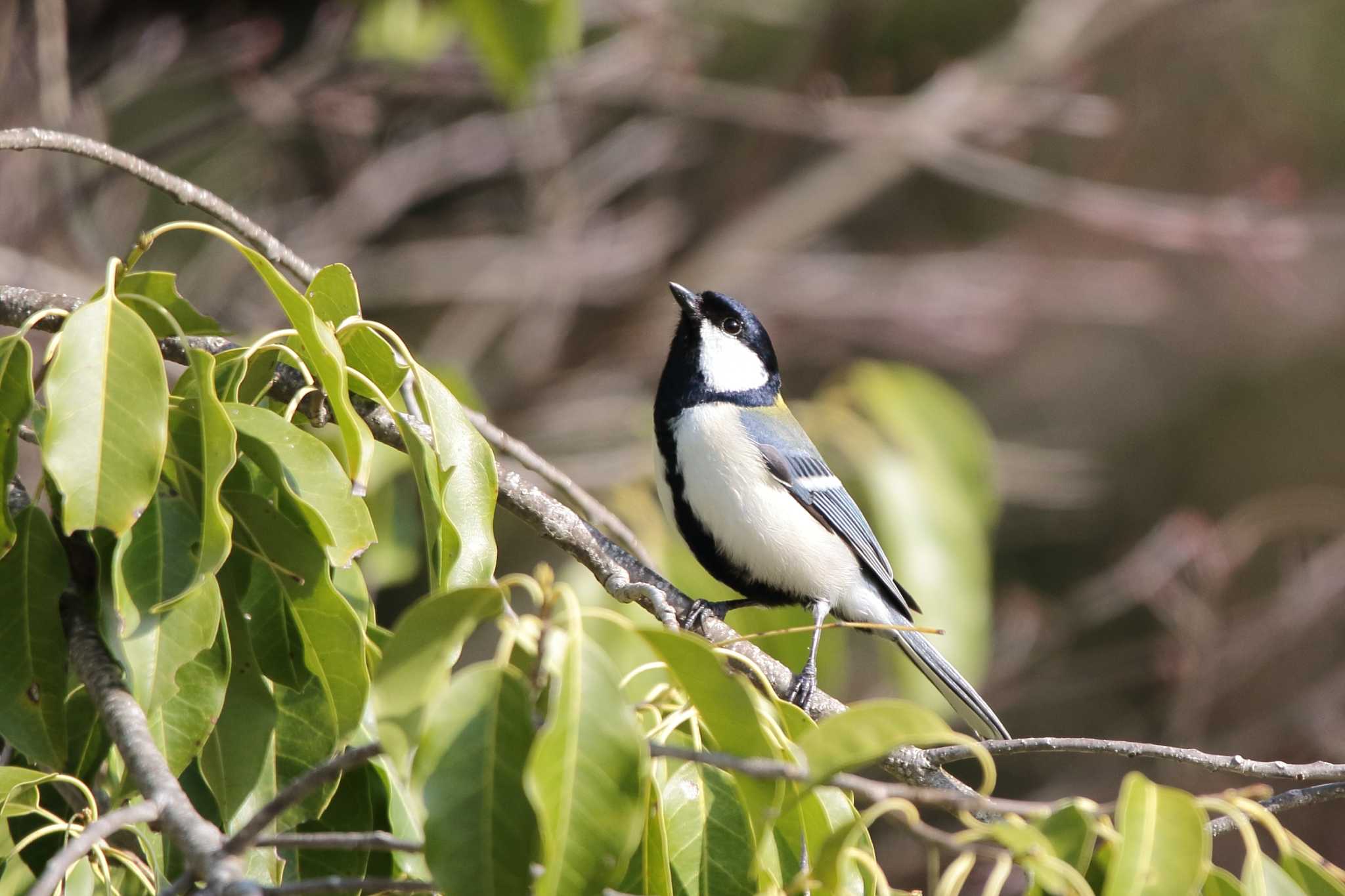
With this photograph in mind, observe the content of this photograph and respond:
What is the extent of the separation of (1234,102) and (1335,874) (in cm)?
736

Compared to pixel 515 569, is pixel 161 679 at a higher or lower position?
higher

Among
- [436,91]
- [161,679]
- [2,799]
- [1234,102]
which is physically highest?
[1234,102]

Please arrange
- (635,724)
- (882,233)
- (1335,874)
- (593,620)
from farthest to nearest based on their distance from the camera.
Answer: (882,233), (593,620), (1335,874), (635,724)

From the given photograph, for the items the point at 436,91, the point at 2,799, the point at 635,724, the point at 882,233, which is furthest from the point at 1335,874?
the point at 882,233

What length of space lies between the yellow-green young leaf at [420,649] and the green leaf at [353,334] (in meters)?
0.60

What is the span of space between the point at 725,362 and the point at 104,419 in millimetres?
2249

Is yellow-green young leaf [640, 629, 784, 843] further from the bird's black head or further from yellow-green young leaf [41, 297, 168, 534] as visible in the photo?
the bird's black head

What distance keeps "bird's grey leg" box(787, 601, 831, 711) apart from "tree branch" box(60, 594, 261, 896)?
0.78 metres

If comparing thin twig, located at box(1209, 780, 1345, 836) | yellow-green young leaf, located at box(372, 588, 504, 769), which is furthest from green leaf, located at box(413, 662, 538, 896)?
thin twig, located at box(1209, 780, 1345, 836)

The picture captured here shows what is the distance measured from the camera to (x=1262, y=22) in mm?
7668

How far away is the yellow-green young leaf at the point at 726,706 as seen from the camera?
124 centimetres

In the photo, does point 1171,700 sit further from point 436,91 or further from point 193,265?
point 193,265

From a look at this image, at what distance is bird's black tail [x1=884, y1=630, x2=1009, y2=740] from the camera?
301cm

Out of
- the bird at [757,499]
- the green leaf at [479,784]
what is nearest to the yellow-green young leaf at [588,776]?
the green leaf at [479,784]
